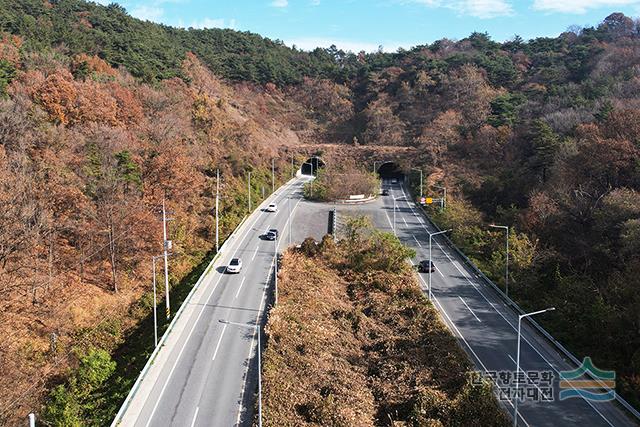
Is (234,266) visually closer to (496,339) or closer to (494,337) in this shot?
(494,337)

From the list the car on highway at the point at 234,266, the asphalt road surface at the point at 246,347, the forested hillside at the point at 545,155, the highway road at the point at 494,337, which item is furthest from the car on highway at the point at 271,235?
the forested hillside at the point at 545,155

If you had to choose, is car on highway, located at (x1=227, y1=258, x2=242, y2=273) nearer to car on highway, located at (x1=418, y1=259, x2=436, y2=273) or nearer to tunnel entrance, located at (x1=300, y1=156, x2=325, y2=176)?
car on highway, located at (x1=418, y1=259, x2=436, y2=273)

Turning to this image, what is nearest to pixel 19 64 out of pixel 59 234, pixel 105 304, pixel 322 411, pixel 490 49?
pixel 59 234

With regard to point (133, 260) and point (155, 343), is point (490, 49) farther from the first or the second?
point (155, 343)

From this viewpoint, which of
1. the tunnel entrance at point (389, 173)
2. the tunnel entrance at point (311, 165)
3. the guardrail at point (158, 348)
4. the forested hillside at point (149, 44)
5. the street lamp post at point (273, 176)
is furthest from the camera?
the tunnel entrance at point (389, 173)

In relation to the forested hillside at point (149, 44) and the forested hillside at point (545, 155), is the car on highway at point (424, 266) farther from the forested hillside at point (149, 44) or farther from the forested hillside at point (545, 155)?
the forested hillside at point (149, 44)

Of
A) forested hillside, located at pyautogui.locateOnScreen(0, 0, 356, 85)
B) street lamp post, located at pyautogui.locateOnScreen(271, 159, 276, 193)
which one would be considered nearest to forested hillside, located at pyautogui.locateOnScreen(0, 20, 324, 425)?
street lamp post, located at pyautogui.locateOnScreen(271, 159, 276, 193)

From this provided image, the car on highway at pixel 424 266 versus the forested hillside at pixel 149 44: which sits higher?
the forested hillside at pixel 149 44
